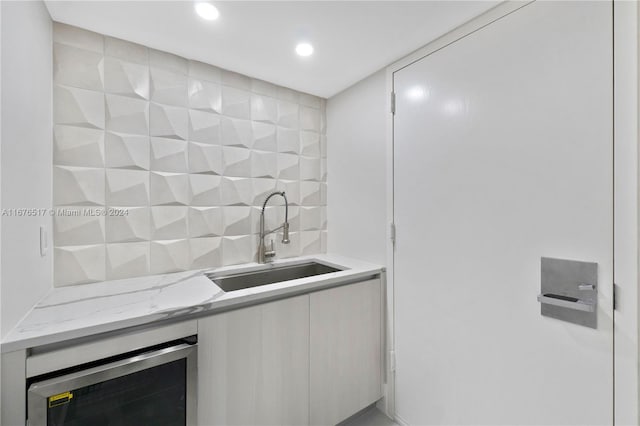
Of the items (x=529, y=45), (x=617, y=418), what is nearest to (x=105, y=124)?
(x=529, y=45)

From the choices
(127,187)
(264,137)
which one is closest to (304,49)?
(264,137)

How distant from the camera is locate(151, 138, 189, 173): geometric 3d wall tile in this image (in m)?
1.56

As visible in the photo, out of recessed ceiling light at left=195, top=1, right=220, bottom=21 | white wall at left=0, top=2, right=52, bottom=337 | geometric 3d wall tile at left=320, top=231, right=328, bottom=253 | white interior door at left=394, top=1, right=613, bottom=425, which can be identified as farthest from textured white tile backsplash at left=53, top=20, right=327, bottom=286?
white interior door at left=394, top=1, right=613, bottom=425

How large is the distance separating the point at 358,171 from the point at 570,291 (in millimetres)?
1312

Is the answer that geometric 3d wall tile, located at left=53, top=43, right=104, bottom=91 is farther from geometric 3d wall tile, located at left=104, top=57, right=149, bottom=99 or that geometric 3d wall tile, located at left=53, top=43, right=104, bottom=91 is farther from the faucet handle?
the faucet handle

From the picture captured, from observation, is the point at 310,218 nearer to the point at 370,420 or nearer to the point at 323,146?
the point at 323,146

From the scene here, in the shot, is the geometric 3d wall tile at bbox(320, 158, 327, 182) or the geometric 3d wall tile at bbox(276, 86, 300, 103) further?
the geometric 3d wall tile at bbox(320, 158, 327, 182)

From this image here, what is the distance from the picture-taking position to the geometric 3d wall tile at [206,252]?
1.69m

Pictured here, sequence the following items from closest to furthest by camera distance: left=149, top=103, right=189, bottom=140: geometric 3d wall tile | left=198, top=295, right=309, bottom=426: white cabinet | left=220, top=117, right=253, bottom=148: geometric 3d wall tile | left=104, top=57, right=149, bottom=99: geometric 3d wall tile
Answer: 1. left=198, top=295, right=309, bottom=426: white cabinet
2. left=104, top=57, right=149, bottom=99: geometric 3d wall tile
3. left=149, top=103, right=189, bottom=140: geometric 3d wall tile
4. left=220, top=117, right=253, bottom=148: geometric 3d wall tile

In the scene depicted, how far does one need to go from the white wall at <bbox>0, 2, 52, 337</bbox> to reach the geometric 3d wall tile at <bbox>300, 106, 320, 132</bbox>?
1.44 m

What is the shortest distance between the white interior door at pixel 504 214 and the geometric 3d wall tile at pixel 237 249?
101cm

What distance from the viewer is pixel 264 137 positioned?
196 centimetres

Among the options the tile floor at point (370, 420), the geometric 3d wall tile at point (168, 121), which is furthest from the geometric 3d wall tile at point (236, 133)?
the tile floor at point (370, 420)

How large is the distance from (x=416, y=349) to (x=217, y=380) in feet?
3.53
